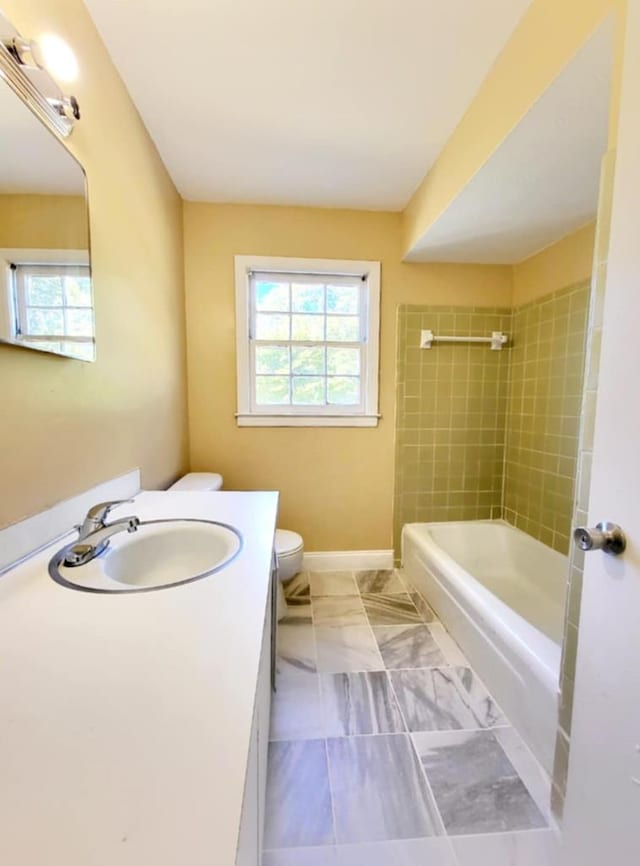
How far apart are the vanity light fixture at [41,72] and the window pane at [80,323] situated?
1.49 ft

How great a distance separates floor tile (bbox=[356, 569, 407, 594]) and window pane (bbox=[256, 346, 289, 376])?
1441 millimetres

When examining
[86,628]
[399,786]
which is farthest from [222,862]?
[399,786]

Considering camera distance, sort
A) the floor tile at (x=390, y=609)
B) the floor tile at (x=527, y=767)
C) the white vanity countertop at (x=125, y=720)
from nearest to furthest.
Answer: the white vanity countertop at (x=125, y=720)
the floor tile at (x=527, y=767)
the floor tile at (x=390, y=609)

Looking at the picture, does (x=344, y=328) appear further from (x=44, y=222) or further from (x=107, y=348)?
(x=44, y=222)

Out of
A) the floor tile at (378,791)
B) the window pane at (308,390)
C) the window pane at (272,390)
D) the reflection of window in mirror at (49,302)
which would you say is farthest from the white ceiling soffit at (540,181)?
the floor tile at (378,791)

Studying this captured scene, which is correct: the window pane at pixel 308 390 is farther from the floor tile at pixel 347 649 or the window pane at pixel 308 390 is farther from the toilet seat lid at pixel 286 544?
the floor tile at pixel 347 649

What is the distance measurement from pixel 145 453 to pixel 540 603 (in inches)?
87.6

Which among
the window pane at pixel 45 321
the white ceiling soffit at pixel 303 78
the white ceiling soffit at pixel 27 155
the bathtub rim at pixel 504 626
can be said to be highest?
the white ceiling soffit at pixel 303 78

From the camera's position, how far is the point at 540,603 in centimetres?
205

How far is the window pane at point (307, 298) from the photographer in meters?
2.40

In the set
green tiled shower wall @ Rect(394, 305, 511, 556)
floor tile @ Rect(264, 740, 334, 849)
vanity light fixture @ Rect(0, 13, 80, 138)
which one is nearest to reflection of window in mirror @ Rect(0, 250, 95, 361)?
vanity light fixture @ Rect(0, 13, 80, 138)

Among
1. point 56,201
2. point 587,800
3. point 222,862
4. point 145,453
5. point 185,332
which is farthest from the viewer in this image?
point 185,332

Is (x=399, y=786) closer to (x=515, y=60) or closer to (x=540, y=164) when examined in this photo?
(x=540, y=164)

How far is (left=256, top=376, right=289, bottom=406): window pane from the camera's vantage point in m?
2.42
